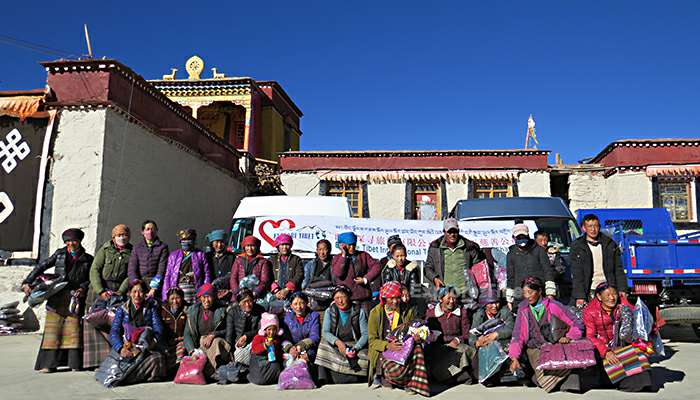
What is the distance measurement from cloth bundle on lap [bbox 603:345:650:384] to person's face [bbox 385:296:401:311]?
2.12 m

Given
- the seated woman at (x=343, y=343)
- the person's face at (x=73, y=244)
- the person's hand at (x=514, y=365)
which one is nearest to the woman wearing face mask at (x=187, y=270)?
the person's face at (x=73, y=244)

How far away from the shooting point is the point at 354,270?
6.56m

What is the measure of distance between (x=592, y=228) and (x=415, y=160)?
12.5 m

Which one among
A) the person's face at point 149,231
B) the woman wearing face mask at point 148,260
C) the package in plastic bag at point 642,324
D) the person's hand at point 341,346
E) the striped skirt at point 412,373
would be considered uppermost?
the person's face at point 149,231

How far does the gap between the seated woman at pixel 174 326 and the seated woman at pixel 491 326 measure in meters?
3.24

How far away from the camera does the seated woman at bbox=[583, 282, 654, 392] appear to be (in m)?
5.27

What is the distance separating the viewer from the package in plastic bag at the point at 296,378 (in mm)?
5473

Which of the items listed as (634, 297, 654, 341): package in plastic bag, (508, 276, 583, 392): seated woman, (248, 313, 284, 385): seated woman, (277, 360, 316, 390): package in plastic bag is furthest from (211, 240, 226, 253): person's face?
(634, 297, 654, 341): package in plastic bag

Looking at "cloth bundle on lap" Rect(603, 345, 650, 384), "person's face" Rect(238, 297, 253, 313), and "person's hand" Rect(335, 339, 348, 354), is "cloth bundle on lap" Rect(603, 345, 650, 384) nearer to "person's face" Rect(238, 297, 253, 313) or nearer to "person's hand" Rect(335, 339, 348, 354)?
"person's hand" Rect(335, 339, 348, 354)

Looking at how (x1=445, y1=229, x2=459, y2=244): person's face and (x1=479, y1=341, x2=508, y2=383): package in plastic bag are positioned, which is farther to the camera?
(x1=445, y1=229, x2=459, y2=244): person's face

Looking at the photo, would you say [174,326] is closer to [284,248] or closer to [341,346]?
[284,248]

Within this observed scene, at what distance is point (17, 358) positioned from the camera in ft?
23.1

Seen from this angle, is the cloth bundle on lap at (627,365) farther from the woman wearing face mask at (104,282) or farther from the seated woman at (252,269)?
the woman wearing face mask at (104,282)

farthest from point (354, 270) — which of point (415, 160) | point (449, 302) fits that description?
point (415, 160)
